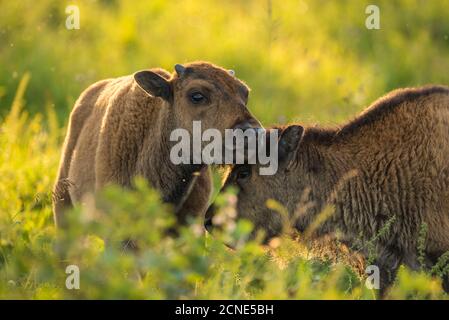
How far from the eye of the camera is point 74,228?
517cm

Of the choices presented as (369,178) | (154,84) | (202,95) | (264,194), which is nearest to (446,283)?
(369,178)

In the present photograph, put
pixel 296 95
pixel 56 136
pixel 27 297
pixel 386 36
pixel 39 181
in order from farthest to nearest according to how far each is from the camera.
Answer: pixel 386 36, pixel 296 95, pixel 56 136, pixel 39 181, pixel 27 297

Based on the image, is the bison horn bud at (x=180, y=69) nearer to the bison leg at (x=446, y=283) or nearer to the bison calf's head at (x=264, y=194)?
the bison calf's head at (x=264, y=194)

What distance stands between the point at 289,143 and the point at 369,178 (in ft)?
2.22

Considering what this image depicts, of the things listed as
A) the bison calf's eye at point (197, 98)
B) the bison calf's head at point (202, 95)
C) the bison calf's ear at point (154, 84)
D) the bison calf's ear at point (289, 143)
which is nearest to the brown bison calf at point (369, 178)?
the bison calf's ear at point (289, 143)

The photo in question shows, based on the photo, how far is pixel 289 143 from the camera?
7.68 metres

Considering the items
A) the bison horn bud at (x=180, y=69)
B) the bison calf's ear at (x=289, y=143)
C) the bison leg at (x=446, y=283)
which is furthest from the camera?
the bison horn bud at (x=180, y=69)

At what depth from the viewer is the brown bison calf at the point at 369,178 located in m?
7.54

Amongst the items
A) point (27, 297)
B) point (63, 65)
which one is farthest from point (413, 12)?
point (27, 297)

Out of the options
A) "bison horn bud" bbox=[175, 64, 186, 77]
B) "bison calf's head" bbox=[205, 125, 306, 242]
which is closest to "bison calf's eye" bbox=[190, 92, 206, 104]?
"bison horn bud" bbox=[175, 64, 186, 77]

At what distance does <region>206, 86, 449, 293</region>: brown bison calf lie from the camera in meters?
7.54
